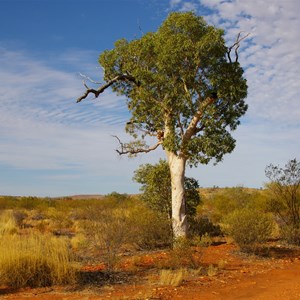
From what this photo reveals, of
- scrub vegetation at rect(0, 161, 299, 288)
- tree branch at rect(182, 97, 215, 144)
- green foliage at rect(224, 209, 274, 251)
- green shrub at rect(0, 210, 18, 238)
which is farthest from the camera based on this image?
green shrub at rect(0, 210, 18, 238)

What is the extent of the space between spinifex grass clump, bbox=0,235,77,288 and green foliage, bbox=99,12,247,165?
5.82 meters

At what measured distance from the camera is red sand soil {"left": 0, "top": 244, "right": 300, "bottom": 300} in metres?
8.65

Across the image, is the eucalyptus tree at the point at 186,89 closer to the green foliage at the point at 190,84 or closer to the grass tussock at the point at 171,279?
the green foliage at the point at 190,84

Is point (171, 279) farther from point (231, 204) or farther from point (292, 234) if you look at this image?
point (231, 204)

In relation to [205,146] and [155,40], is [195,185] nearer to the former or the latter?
[205,146]

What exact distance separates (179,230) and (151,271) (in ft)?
11.4

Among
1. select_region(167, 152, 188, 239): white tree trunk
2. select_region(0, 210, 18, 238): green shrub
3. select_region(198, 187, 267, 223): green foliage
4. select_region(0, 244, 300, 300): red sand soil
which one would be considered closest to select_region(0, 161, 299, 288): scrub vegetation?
select_region(0, 244, 300, 300): red sand soil

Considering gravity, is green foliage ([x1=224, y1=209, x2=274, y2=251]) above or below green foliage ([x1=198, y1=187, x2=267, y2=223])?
below

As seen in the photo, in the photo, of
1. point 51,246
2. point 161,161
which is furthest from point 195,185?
point 51,246

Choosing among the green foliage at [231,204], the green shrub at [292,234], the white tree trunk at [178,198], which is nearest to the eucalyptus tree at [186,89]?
the white tree trunk at [178,198]

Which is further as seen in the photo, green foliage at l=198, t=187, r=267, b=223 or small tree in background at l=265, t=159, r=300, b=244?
green foliage at l=198, t=187, r=267, b=223

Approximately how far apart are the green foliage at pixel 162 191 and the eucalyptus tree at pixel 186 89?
1409 millimetres

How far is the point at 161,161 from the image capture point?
16844 millimetres

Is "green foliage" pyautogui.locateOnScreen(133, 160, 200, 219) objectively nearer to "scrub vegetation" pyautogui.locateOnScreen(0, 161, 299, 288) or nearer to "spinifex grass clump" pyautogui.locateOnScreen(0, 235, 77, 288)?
"scrub vegetation" pyautogui.locateOnScreen(0, 161, 299, 288)
